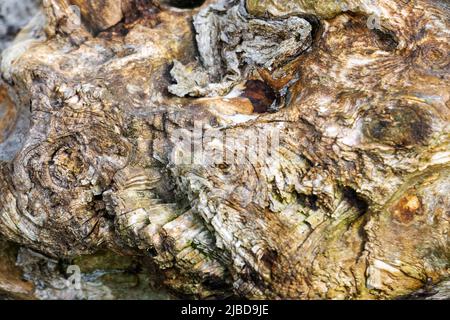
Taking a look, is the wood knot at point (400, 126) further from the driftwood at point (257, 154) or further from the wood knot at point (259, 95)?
the wood knot at point (259, 95)

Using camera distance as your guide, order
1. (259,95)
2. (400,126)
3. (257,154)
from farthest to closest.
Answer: (259,95)
(257,154)
(400,126)

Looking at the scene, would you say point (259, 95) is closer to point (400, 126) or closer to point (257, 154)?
point (257, 154)

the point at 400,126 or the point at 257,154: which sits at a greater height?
the point at 400,126

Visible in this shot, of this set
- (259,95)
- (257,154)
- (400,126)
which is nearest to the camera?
(400,126)

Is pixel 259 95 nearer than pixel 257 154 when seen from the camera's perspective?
No

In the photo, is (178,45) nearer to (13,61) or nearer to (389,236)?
(13,61)

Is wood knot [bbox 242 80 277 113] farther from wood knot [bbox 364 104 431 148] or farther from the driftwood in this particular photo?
wood knot [bbox 364 104 431 148]

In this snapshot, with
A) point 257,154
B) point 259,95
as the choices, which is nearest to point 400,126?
point 257,154

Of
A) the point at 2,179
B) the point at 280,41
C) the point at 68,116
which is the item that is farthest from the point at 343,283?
the point at 2,179

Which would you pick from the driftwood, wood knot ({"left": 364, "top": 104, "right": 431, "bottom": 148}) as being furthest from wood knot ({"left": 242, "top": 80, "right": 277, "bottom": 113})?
wood knot ({"left": 364, "top": 104, "right": 431, "bottom": 148})
